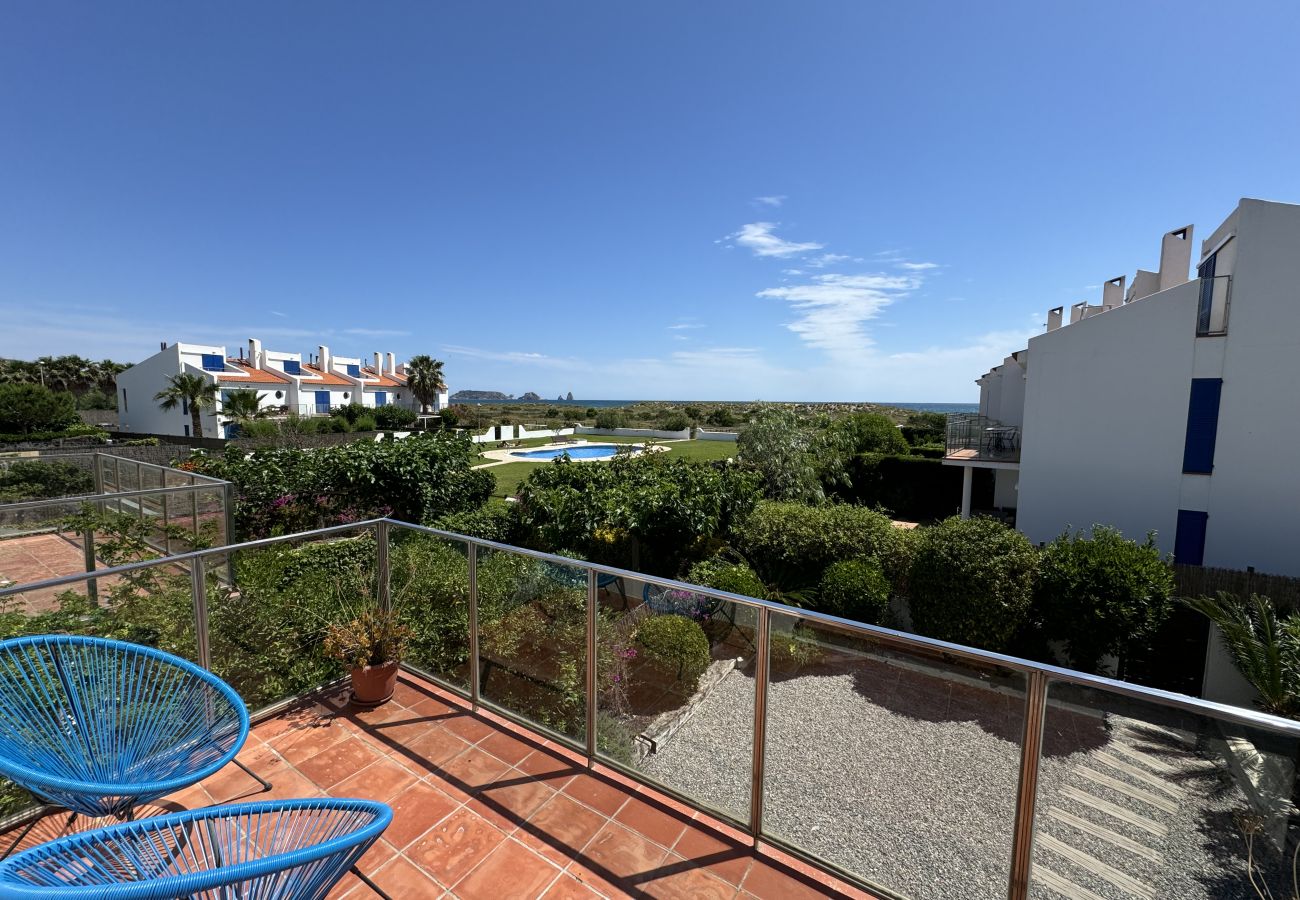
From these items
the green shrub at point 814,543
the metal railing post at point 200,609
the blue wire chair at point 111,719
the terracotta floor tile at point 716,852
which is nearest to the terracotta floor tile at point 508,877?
the terracotta floor tile at point 716,852

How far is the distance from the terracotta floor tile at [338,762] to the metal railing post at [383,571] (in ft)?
3.35

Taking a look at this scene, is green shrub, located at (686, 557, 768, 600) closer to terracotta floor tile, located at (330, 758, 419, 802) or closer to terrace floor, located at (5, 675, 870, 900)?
terrace floor, located at (5, 675, 870, 900)

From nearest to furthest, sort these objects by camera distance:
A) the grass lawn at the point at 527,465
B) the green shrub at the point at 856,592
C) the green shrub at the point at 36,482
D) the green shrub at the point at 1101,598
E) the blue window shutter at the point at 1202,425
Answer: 1. the green shrub at the point at 1101,598
2. the green shrub at the point at 856,592
3. the blue window shutter at the point at 1202,425
4. the green shrub at the point at 36,482
5. the grass lawn at the point at 527,465

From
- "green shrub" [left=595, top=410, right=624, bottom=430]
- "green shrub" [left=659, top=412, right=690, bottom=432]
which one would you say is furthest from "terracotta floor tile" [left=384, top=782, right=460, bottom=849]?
"green shrub" [left=595, top=410, right=624, bottom=430]

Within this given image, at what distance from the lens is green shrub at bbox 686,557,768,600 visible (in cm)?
715

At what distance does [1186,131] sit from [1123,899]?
12.3 meters

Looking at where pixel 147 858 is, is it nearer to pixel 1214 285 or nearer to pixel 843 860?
pixel 843 860

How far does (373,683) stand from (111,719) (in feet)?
4.81

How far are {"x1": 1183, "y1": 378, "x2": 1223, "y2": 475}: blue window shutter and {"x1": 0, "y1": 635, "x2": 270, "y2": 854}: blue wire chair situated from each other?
13325 mm

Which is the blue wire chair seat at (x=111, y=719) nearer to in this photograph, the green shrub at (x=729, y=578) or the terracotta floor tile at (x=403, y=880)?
the terracotta floor tile at (x=403, y=880)

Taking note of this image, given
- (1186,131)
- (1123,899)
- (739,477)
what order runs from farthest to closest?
(739,477)
(1186,131)
(1123,899)

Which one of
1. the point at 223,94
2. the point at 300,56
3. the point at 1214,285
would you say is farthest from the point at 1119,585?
the point at 223,94

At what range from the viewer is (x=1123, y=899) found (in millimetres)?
1733

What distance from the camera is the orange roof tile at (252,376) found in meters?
34.9
